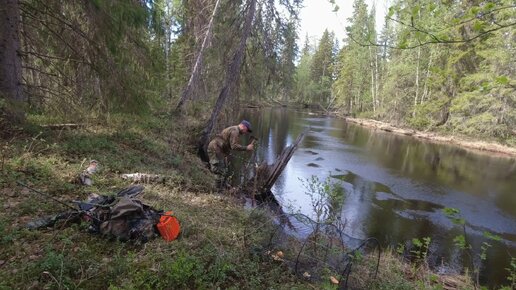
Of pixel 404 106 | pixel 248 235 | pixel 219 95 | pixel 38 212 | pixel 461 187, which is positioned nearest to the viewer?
pixel 38 212

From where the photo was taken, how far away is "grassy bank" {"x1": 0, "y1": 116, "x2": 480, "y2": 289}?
114 inches

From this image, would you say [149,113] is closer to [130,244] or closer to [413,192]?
[130,244]

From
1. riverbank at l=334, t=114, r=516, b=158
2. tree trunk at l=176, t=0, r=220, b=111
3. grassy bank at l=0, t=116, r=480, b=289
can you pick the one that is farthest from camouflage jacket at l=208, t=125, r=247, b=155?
riverbank at l=334, t=114, r=516, b=158

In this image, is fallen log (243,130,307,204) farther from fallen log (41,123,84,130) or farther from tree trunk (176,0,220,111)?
fallen log (41,123,84,130)

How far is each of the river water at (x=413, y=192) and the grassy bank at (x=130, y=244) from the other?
5.87 ft

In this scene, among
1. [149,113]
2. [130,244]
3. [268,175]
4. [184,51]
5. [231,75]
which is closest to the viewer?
[130,244]

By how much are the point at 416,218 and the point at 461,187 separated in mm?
5480

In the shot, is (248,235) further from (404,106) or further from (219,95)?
(404,106)

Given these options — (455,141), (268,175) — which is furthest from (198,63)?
(455,141)

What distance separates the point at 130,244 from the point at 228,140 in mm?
5227

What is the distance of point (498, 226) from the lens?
360 inches

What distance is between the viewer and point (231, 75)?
10.2 metres

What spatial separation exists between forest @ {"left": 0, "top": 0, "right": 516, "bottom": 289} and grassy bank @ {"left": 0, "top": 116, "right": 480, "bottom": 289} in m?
0.02

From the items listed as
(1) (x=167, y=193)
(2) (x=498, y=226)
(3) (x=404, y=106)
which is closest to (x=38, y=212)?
(1) (x=167, y=193)
